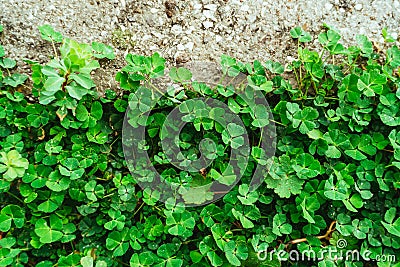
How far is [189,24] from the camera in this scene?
2424 millimetres

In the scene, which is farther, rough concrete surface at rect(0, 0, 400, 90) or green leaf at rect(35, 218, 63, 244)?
rough concrete surface at rect(0, 0, 400, 90)

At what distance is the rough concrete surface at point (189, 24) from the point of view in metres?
2.33

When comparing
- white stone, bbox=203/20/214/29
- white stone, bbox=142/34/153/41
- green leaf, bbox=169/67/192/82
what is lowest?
green leaf, bbox=169/67/192/82

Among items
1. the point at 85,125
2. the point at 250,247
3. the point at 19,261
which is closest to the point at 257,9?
the point at 85,125

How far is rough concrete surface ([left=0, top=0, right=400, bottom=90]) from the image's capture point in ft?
7.66

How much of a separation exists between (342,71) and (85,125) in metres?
1.35

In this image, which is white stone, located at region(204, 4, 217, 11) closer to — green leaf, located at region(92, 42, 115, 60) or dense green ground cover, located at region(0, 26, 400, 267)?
dense green ground cover, located at region(0, 26, 400, 267)

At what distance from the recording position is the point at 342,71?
2457 mm

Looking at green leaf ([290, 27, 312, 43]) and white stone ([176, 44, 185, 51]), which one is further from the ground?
green leaf ([290, 27, 312, 43])

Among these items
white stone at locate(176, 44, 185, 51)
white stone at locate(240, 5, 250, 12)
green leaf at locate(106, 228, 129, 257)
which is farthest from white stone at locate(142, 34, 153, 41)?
green leaf at locate(106, 228, 129, 257)

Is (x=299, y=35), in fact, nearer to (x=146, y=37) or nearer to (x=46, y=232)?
(x=146, y=37)

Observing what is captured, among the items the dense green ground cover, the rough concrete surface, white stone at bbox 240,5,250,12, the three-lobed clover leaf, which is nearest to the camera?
the three-lobed clover leaf

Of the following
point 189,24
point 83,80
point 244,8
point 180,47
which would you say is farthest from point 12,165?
point 244,8

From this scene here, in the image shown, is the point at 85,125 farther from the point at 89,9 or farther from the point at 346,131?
the point at 346,131
